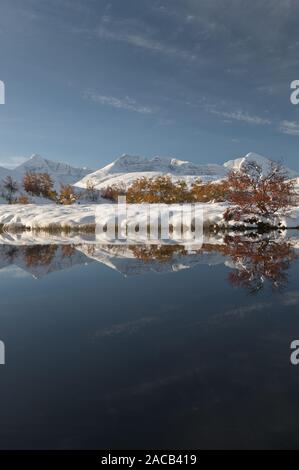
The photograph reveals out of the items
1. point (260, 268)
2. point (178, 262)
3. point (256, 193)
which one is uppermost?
point (256, 193)

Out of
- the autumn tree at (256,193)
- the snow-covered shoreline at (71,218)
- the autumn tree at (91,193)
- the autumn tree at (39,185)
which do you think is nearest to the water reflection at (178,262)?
the autumn tree at (256,193)

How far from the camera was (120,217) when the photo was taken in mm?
48438

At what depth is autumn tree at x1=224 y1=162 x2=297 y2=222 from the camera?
41125mm

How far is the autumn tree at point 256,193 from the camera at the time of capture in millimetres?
41125

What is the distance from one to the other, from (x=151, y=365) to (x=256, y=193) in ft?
124

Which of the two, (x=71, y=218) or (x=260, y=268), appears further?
(x=71, y=218)

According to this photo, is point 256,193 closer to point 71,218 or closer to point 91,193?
point 71,218

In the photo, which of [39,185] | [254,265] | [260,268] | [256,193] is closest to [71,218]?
[256,193]

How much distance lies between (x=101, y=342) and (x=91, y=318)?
172 centimetres

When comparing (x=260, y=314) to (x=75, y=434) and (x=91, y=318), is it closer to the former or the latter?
(x=91, y=318)

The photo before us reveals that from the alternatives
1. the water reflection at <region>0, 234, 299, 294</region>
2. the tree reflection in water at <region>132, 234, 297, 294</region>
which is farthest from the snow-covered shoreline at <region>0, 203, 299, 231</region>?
the water reflection at <region>0, 234, 299, 294</region>

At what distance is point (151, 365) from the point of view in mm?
5832

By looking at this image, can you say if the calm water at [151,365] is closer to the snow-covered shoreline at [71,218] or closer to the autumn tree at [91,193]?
the snow-covered shoreline at [71,218]
